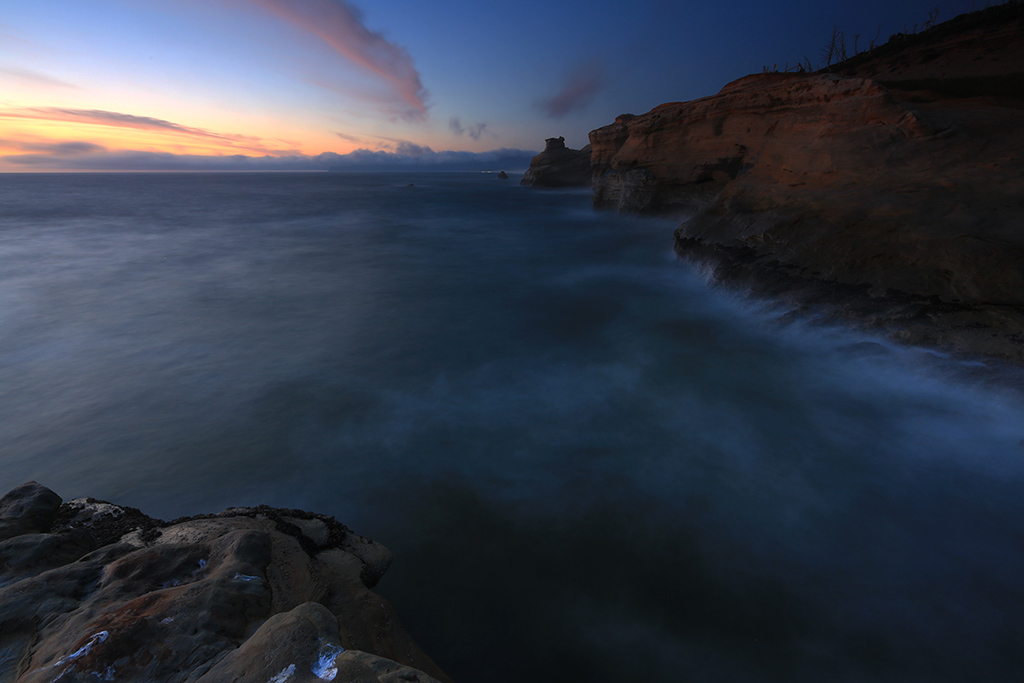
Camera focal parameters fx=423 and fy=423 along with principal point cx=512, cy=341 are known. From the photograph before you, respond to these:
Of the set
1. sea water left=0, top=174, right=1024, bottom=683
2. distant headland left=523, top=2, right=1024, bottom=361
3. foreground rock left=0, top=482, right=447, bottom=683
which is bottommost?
sea water left=0, top=174, right=1024, bottom=683

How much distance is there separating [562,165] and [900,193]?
144 ft

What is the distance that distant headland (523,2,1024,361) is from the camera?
6.29 metres

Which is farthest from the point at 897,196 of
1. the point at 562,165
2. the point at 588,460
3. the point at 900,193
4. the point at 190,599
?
the point at 562,165

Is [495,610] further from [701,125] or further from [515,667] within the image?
[701,125]

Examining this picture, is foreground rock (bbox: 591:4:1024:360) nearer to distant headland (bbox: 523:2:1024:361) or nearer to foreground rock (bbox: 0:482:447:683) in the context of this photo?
distant headland (bbox: 523:2:1024:361)

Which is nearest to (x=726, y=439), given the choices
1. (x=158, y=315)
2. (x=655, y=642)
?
(x=655, y=642)

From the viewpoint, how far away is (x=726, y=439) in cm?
533

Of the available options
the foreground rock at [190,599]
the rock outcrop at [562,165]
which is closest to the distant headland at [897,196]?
the foreground rock at [190,599]

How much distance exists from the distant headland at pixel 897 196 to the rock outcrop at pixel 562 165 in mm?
32680

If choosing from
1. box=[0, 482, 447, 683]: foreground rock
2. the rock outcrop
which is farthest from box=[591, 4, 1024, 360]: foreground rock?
the rock outcrop

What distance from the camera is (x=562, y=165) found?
48125 millimetres

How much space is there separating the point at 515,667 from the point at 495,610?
433 millimetres

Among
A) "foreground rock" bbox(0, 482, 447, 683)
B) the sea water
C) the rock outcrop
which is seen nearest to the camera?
"foreground rock" bbox(0, 482, 447, 683)

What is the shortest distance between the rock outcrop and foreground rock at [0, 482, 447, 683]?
1953 inches
